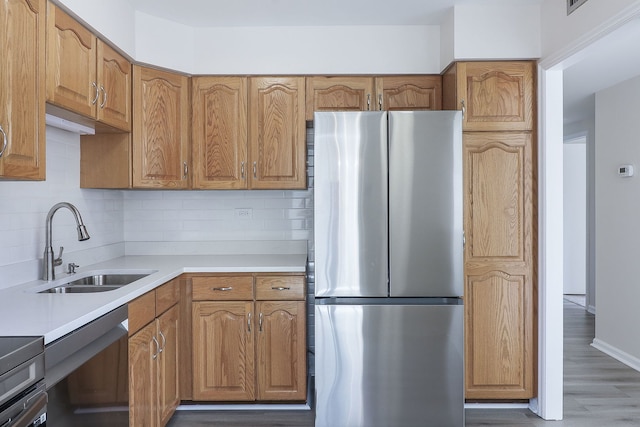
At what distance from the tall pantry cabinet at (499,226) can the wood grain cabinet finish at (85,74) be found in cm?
201

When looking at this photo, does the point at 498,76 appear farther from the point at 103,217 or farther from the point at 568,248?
the point at 568,248

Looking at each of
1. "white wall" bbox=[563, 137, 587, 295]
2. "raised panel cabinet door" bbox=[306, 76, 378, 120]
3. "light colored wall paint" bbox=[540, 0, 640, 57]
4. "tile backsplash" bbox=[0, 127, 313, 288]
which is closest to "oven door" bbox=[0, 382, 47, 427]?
"tile backsplash" bbox=[0, 127, 313, 288]

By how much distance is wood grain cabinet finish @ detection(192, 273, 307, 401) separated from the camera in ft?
8.94

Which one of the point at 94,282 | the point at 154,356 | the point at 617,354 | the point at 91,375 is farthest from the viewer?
the point at 617,354

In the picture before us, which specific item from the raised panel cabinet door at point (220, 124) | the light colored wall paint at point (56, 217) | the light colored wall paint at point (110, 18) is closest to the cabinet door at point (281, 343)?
the raised panel cabinet door at point (220, 124)

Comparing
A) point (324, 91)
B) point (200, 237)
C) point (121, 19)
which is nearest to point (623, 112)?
point (324, 91)

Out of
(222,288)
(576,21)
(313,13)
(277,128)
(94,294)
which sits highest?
(313,13)

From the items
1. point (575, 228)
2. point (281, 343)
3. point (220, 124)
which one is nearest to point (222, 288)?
point (281, 343)

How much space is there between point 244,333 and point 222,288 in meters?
0.31

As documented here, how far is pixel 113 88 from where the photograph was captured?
2.51 metres

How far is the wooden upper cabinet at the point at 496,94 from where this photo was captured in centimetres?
273

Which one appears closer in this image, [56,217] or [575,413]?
[56,217]

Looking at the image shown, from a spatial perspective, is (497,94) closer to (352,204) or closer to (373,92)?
(373,92)

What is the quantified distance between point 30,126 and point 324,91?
1803mm
